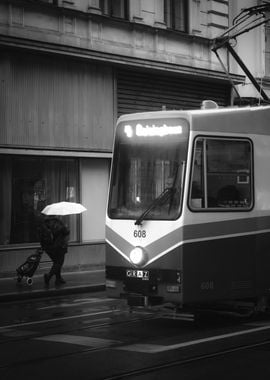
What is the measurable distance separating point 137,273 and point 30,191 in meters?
9.41

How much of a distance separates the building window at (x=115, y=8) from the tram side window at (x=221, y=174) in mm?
11342

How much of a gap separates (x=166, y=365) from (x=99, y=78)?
13.7 meters

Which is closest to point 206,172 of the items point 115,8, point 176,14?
point 115,8

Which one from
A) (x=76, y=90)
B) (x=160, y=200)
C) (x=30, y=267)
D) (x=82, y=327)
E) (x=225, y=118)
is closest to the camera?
(x=160, y=200)

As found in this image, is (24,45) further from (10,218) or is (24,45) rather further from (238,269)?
(238,269)

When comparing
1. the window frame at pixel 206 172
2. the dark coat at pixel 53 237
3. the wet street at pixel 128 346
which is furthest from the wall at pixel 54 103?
the window frame at pixel 206 172

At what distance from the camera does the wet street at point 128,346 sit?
25.6 feet

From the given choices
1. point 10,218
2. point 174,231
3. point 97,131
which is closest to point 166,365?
point 174,231

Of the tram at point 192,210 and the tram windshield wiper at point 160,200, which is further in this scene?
the tram windshield wiper at point 160,200

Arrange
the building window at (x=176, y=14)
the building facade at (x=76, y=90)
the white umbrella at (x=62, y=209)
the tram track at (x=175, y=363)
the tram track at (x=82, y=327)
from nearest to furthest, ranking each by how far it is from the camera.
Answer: the tram track at (x=175, y=363) < the tram track at (x=82, y=327) < the white umbrella at (x=62, y=209) < the building facade at (x=76, y=90) < the building window at (x=176, y=14)

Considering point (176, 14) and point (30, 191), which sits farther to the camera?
point (176, 14)

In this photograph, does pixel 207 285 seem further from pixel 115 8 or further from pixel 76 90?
pixel 115 8

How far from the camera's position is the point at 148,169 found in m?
10.8

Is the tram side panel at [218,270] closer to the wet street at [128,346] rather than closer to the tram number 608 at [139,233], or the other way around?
the wet street at [128,346]
